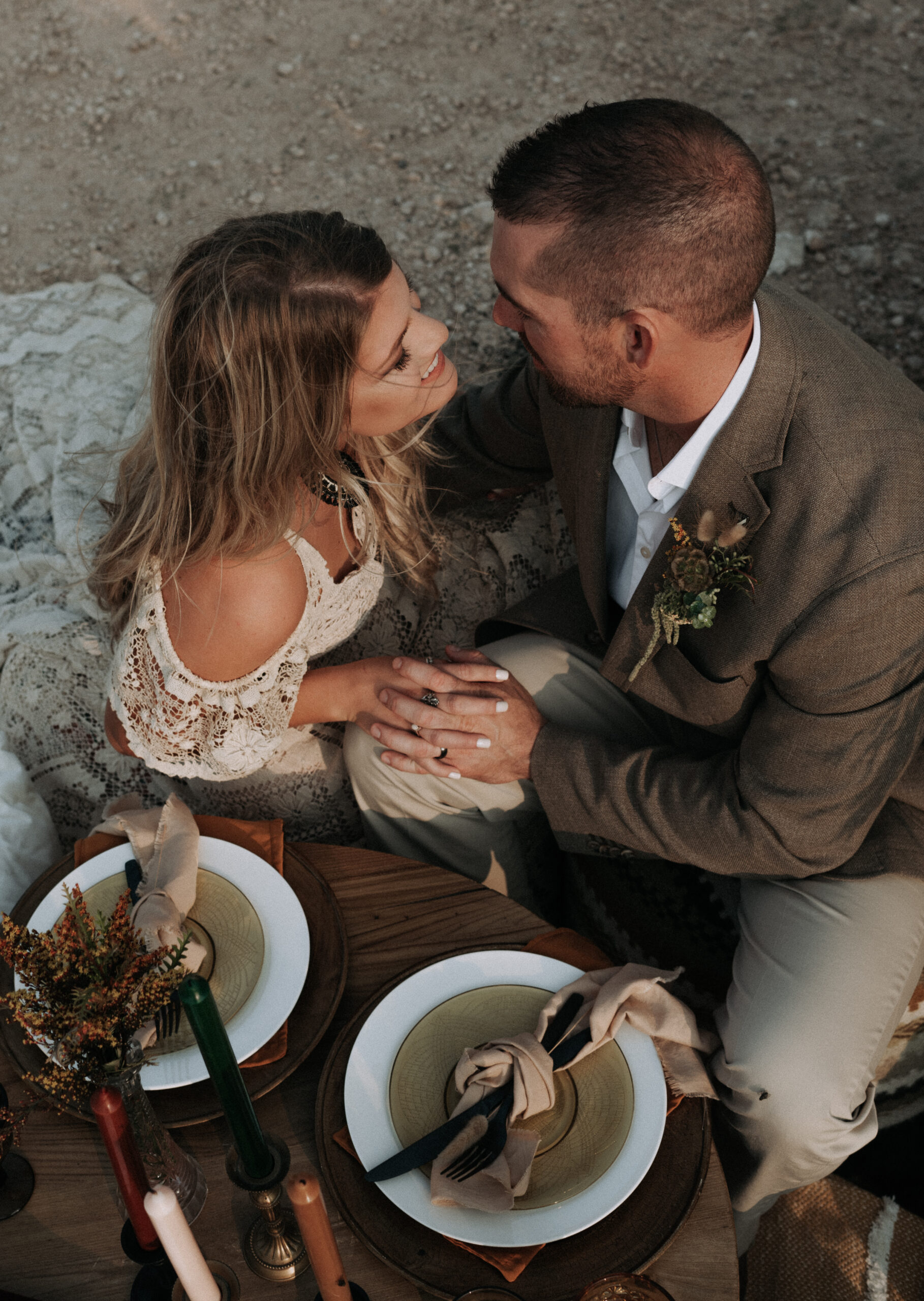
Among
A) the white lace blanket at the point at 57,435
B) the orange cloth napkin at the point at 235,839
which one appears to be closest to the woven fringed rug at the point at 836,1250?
the orange cloth napkin at the point at 235,839

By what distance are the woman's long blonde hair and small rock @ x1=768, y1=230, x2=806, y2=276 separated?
8.72 feet

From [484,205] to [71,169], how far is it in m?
2.22

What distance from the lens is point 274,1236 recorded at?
5.05 feet

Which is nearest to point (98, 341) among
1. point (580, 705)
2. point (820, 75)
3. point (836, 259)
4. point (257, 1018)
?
point (580, 705)

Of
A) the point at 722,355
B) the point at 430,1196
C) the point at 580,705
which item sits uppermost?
the point at 722,355

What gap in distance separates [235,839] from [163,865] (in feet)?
0.58

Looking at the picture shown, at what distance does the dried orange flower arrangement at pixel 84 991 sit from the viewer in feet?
4.77

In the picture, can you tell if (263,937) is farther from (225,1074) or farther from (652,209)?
Result: (652,209)

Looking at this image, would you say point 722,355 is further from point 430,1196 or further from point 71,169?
point 71,169

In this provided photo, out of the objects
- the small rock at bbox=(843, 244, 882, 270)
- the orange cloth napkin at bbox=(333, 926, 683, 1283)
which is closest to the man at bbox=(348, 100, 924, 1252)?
the orange cloth napkin at bbox=(333, 926, 683, 1283)

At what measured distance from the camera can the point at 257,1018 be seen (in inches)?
70.7

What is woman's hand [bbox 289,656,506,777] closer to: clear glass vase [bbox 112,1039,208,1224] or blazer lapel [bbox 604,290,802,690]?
blazer lapel [bbox 604,290,802,690]

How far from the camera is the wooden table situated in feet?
5.01

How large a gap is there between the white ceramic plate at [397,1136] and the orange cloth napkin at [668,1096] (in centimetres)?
2
